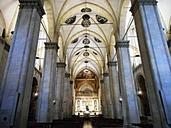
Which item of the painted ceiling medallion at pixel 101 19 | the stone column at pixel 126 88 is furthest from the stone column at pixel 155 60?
the painted ceiling medallion at pixel 101 19

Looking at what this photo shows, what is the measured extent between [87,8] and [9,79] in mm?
11492

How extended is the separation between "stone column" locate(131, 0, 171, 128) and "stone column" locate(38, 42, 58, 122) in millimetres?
6939

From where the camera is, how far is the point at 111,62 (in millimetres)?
17984

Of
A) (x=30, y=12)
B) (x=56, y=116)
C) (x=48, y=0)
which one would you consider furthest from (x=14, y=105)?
(x=56, y=116)

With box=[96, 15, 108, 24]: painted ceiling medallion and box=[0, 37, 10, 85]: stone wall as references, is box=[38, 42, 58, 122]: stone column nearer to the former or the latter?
box=[0, 37, 10, 85]: stone wall

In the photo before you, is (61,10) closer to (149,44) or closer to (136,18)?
(136,18)

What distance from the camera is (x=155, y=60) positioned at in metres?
6.21

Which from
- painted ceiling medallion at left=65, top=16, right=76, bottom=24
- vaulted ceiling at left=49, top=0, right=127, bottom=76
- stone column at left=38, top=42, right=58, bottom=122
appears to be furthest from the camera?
painted ceiling medallion at left=65, top=16, right=76, bottom=24

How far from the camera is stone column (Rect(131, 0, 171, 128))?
220 inches

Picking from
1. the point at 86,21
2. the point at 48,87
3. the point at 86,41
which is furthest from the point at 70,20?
the point at 48,87

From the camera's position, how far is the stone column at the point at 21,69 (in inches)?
226

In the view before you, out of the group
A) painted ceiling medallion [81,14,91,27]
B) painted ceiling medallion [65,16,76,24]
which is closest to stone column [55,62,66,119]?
painted ceiling medallion [65,16,76,24]

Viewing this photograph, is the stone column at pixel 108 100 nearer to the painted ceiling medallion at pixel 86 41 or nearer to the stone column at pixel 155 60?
the painted ceiling medallion at pixel 86 41

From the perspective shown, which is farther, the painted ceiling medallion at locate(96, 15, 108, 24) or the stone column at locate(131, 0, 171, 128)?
the painted ceiling medallion at locate(96, 15, 108, 24)
